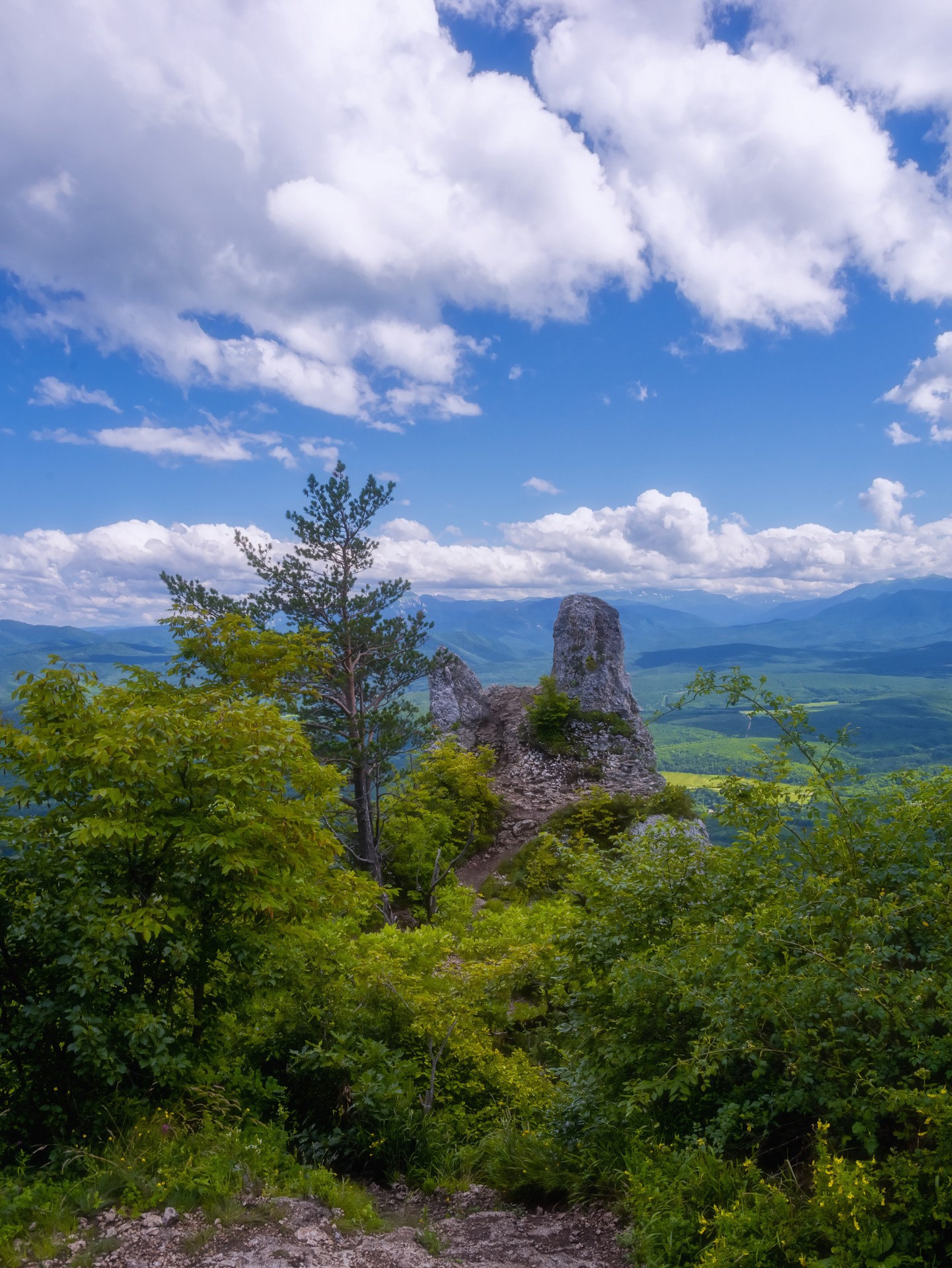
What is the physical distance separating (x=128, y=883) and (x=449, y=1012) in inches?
198

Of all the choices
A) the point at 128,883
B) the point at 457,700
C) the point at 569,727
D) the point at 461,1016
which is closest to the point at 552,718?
the point at 569,727

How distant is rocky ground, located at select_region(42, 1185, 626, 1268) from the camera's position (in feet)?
16.2

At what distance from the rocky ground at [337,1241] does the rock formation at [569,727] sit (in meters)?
20.9

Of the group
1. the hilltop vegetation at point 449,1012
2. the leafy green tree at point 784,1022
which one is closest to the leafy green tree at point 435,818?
the hilltop vegetation at point 449,1012

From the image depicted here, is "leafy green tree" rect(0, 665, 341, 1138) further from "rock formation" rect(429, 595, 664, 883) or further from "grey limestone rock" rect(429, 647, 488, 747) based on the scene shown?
"grey limestone rock" rect(429, 647, 488, 747)

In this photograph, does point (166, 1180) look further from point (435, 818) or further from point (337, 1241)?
point (435, 818)

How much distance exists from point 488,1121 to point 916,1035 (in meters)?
6.47

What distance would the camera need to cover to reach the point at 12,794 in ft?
20.3

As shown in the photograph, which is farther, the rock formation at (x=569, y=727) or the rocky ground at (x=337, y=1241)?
the rock formation at (x=569, y=727)

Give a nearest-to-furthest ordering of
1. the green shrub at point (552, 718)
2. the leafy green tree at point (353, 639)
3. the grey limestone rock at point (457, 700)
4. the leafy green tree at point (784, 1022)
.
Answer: the leafy green tree at point (784, 1022) < the leafy green tree at point (353, 639) < the green shrub at point (552, 718) < the grey limestone rock at point (457, 700)

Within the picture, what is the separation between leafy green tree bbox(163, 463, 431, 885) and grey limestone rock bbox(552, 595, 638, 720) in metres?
13.8

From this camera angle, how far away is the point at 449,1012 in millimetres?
9141

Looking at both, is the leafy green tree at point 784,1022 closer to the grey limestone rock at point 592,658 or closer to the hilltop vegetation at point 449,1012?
the hilltop vegetation at point 449,1012

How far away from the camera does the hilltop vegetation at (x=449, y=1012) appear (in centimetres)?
455
